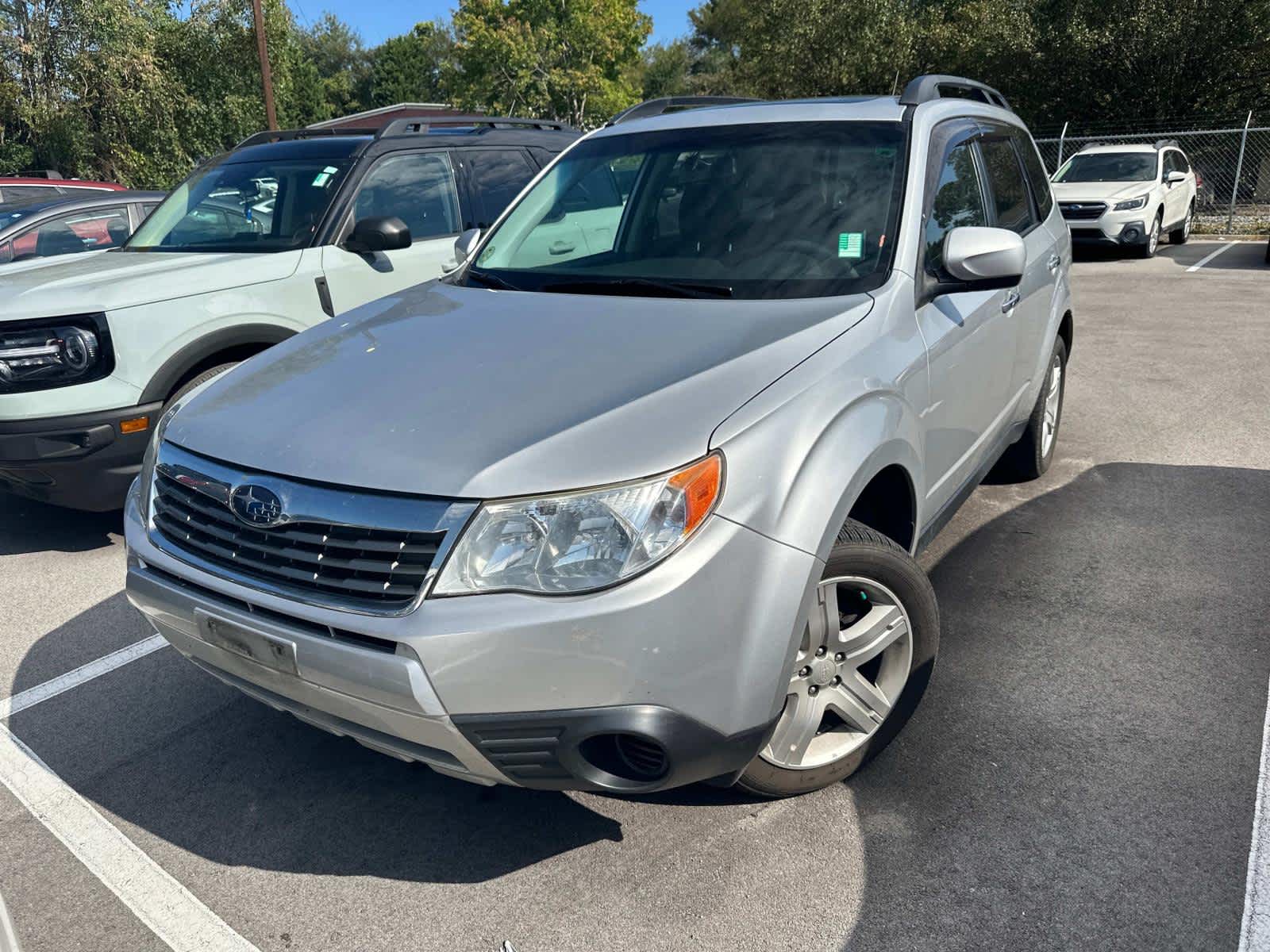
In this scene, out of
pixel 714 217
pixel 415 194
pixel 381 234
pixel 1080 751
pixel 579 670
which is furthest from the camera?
pixel 415 194

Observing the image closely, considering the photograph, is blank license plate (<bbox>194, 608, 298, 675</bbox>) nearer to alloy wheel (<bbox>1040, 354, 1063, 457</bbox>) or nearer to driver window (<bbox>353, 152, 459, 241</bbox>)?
driver window (<bbox>353, 152, 459, 241</bbox>)

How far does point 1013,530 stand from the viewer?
15.1 ft

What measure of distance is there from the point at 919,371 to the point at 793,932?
5.15 ft

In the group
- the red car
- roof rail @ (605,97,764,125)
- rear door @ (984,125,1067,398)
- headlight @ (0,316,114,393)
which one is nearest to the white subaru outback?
headlight @ (0,316,114,393)

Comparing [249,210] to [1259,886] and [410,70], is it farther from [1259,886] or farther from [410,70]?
[410,70]

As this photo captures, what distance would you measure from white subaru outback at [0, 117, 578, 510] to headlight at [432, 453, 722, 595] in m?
1.81

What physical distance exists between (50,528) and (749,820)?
423 cm

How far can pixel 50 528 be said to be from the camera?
5.23m

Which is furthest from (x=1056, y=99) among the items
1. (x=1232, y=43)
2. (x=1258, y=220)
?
(x=1258, y=220)

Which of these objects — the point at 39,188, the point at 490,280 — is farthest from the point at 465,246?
the point at 39,188

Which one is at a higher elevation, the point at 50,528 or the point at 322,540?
the point at 322,540

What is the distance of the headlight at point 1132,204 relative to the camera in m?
14.7

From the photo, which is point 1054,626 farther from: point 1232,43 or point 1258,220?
point 1232,43

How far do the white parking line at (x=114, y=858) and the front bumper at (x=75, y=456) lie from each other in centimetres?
126
